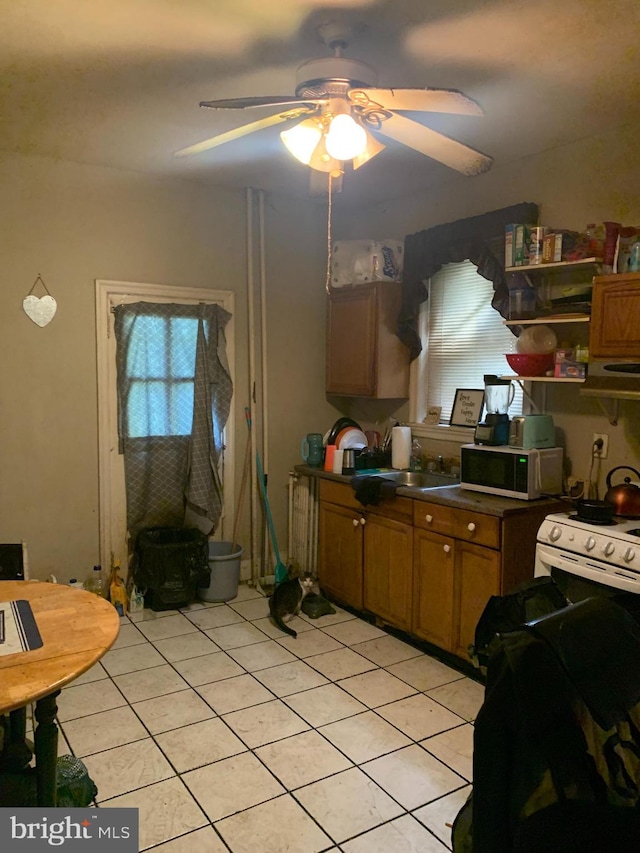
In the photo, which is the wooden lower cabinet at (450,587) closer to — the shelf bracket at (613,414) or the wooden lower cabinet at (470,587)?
the wooden lower cabinet at (470,587)

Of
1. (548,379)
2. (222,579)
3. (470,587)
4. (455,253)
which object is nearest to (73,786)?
Answer: (470,587)

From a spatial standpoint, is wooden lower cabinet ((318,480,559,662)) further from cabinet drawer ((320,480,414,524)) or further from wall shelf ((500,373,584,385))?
wall shelf ((500,373,584,385))

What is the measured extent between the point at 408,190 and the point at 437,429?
154 centimetres

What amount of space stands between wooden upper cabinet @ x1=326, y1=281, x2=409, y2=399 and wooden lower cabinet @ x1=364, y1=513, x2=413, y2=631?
960mm

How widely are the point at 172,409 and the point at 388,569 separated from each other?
5.57ft

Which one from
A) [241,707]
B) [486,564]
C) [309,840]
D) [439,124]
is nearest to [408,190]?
[439,124]

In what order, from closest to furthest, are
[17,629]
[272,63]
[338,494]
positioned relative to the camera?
1. [17,629]
2. [272,63]
3. [338,494]

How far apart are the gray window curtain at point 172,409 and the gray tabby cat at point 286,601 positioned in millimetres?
704

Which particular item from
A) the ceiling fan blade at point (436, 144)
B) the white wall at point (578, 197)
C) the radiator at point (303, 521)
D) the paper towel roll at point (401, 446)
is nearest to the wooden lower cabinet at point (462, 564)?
the white wall at point (578, 197)

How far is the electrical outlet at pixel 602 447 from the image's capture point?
304 centimetres

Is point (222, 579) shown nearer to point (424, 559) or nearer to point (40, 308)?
point (424, 559)

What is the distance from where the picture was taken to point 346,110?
7.10 feet

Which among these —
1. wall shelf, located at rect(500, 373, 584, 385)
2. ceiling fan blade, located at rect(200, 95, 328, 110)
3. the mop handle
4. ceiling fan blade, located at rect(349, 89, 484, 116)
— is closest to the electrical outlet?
wall shelf, located at rect(500, 373, 584, 385)

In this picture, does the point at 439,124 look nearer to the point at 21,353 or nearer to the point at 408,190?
the point at 408,190
